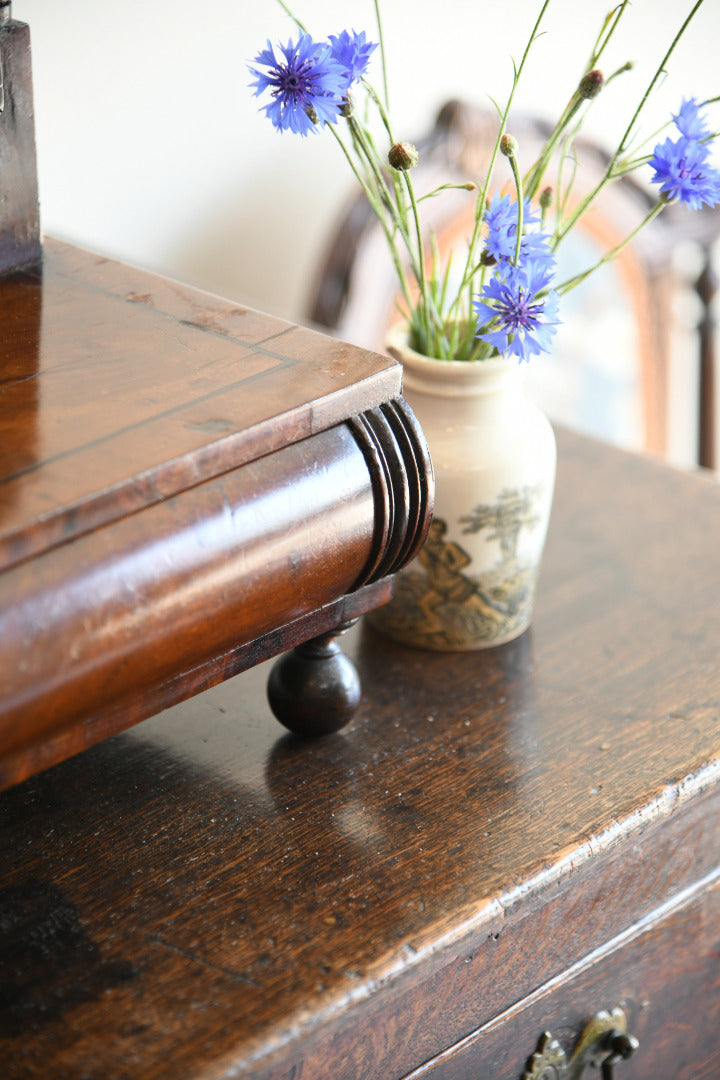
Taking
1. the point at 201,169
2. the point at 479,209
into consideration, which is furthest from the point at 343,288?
the point at 479,209

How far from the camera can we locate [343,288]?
50.1 inches

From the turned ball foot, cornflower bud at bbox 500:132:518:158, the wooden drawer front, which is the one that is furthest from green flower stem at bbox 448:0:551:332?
the wooden drawer front

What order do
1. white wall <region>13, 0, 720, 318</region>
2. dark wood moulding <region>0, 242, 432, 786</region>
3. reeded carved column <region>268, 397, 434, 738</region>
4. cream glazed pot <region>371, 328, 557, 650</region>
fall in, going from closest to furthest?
dark wood moulding <region>0, 242, 432, 786</region>
reeded carved column <region>268, 397, 434, 738</region>
cream glazed pot <region>371, 328, 557, 650</region>
white wall <region>13, 0, 720, 318</region>

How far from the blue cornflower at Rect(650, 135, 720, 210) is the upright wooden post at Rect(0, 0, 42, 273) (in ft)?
1.13

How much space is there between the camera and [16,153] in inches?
26.2

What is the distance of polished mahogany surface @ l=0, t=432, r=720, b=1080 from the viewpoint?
0.52 metres

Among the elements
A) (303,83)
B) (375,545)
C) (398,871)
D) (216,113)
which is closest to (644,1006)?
(398,871)

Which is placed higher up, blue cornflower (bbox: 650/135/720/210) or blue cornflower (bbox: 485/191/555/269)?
blue cornflower (bbox: 650/135/720/210)

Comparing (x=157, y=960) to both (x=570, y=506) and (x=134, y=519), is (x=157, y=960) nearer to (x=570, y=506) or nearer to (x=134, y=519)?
(x=134, y=519)

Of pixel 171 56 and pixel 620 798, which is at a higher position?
pixel 171 56

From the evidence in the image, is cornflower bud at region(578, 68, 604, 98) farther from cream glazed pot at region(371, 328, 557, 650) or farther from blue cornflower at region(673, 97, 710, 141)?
cream glazed pot at region(371, 328, 557, 650)

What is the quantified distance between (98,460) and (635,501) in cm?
59

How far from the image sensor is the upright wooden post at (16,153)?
64cm

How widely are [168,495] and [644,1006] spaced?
0.48 m
